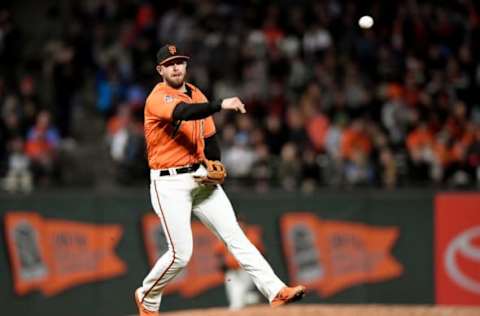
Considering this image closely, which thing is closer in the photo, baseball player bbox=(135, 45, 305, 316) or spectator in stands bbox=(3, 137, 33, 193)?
baseball player bbox=(135, 45, 305, 316)

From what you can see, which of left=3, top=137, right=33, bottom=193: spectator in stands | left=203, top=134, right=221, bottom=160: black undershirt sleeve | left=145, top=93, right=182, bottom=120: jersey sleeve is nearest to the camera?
left=145, top=93, right=182, bottom=120: jersey sleeve

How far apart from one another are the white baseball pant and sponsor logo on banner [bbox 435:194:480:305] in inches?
225

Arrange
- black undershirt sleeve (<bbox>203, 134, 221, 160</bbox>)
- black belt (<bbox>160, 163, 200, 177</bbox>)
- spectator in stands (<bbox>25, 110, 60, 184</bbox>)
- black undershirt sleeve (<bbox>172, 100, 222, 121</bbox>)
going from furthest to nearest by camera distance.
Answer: spectator in stands (<bbox>25, 110, 60, 184</bbox>) → black undershirt sleeve (<bbox>203, 134, 221, 160</bbox>) → black belt (<bbox>160, 163, 200, 177</bbox>) → black undershirt sleeve (<bbox>172, 100, 222, 121</bbox>)

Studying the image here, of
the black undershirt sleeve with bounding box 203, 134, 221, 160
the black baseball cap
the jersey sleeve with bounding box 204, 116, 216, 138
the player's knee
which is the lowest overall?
the player's knee

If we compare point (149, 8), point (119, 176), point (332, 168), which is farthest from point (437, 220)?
point (149, 8)

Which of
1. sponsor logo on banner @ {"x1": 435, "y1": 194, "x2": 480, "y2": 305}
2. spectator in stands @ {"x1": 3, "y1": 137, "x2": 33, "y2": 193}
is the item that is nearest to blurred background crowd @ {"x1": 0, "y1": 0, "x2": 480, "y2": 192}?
spectator in stands @ {"x1": 3, "y1": 137, "x2": 33, "y2": 193}

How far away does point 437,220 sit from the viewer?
43.1 ft

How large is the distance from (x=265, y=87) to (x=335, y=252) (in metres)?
3.38

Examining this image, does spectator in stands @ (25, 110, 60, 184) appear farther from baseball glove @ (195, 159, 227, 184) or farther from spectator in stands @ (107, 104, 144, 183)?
baseball glove @ (195, 159, 227, 184)

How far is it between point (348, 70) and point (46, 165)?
4918mm

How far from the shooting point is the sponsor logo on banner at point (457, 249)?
12992mm

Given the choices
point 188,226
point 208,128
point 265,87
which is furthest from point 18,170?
point 188,226

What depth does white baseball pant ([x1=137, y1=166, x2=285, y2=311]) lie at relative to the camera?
7.87 m

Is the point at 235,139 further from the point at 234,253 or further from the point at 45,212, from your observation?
the point at 234,253
